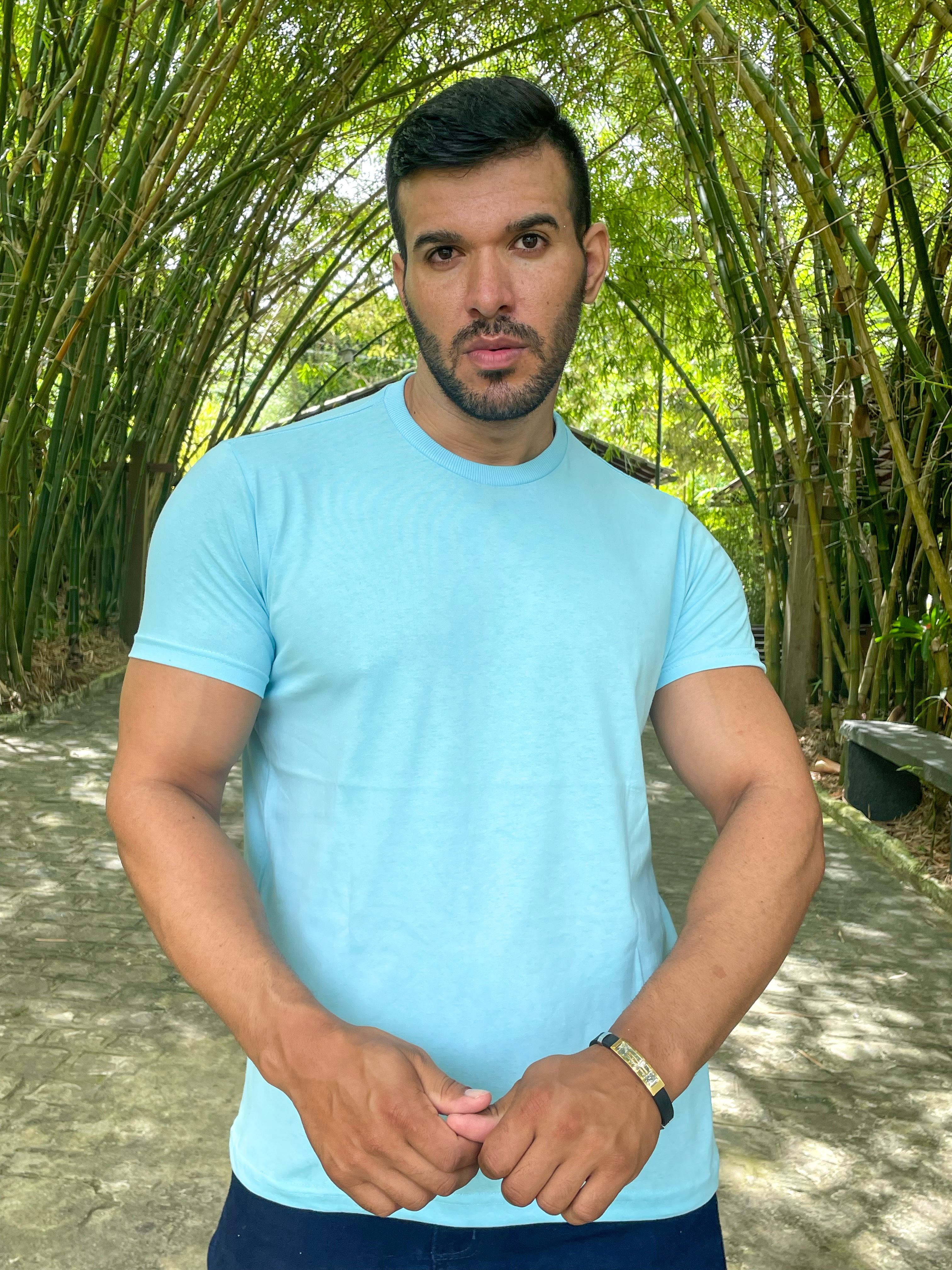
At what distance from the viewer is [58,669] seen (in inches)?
252

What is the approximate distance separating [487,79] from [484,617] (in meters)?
0.45

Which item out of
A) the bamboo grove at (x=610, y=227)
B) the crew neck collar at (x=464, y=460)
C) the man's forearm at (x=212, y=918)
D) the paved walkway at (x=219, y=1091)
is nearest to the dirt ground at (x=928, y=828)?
the paved walkway at (x=219, y=1091)

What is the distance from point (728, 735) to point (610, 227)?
6488 mm

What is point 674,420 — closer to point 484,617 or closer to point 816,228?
point 816,228

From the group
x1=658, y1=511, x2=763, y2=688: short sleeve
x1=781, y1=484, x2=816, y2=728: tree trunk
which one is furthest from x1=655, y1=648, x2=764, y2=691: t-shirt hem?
x1=781, y1=484, x2=816, y2=728: tree trunk

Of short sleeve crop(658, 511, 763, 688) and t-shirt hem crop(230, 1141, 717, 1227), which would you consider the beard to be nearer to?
short sleeve crop(658, 511, 763, 688)

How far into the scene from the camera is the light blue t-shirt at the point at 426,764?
0.93m

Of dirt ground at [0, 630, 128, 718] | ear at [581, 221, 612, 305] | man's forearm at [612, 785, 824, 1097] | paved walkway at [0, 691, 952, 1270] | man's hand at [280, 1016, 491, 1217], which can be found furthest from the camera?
dirt ground at [0, 630, 128, 718]

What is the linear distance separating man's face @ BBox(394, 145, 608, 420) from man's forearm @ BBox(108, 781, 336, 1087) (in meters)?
0.39

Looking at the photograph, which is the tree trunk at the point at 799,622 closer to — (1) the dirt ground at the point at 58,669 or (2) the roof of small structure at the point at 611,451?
(1) the dirt ground at the point at 58,669

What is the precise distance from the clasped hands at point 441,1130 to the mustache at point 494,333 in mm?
529

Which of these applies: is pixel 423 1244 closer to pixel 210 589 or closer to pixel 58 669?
pixel 210 589

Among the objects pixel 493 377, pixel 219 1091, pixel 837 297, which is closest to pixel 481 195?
pixel 493 377

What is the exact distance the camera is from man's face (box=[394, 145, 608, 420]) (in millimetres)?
1021
